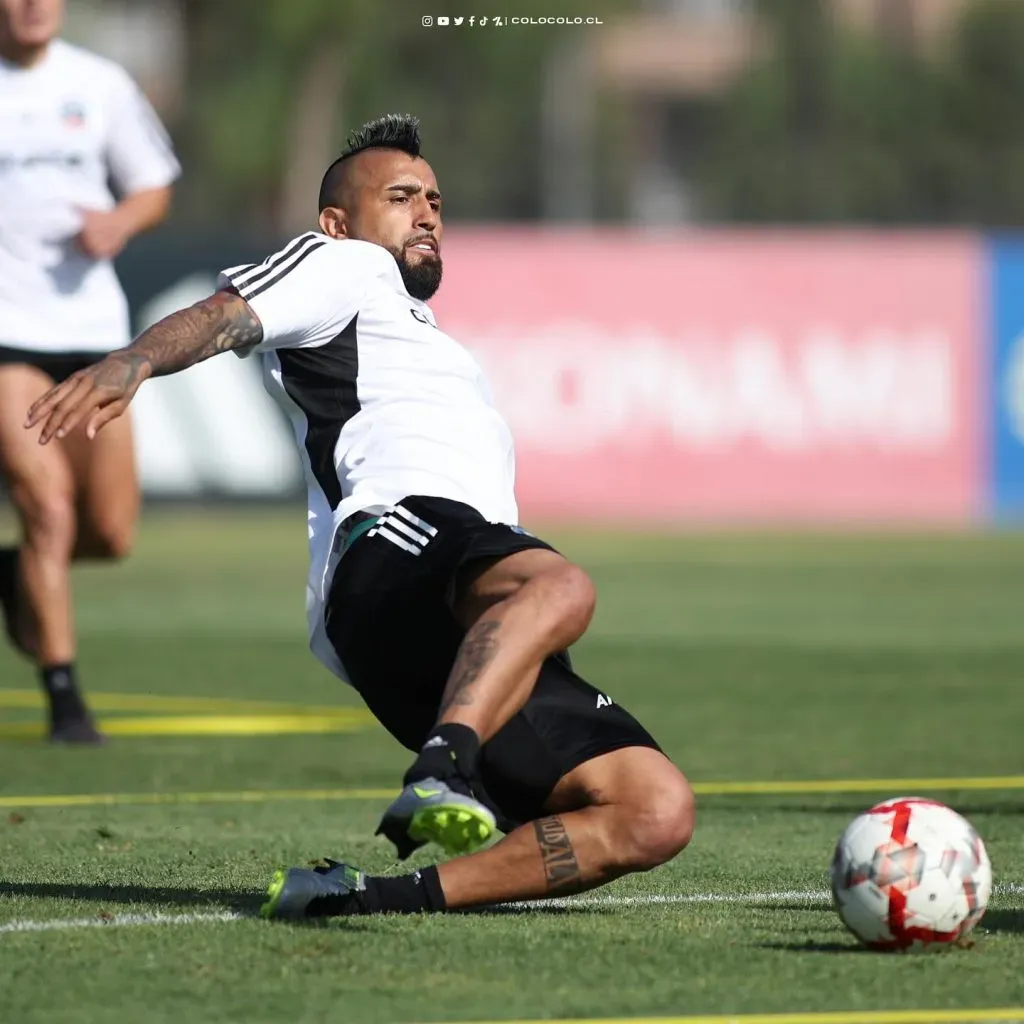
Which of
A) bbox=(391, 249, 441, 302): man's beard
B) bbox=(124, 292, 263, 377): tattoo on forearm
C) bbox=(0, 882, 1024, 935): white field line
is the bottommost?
bbox=(0, 882, 1024, 935): white field line

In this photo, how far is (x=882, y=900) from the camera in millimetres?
4695

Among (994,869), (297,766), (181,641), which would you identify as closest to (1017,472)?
(181,641)

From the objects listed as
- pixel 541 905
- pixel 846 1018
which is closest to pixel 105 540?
pixel 541 905

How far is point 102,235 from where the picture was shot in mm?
8906

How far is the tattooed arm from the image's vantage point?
478cm

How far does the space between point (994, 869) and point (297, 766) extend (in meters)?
3.10

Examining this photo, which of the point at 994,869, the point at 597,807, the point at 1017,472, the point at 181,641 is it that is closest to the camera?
the point at 597,807

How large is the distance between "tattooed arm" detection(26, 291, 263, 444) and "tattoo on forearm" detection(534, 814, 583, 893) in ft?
3.86

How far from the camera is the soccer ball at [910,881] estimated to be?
4.70 m

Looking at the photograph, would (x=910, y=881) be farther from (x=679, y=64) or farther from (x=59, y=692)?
(x=679, y=64)

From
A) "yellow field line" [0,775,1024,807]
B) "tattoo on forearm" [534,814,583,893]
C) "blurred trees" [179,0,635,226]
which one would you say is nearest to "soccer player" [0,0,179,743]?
"yellow field line" [0,775,1024,807]

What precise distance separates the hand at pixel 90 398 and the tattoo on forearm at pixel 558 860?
1235 mm

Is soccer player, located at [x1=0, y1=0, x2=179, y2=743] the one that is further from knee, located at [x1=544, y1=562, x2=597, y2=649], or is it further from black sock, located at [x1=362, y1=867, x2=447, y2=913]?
knee, located at [x1=544, y1=562, x2=597, y2=649]

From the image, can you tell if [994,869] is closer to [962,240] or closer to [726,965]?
[726,965]
